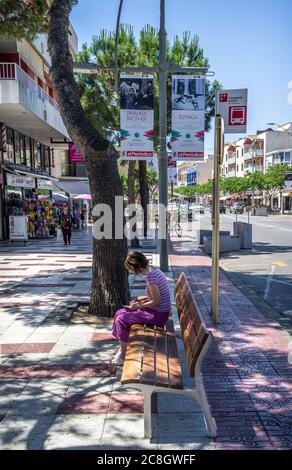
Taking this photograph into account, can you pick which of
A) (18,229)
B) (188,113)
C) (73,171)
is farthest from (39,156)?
(73,171)

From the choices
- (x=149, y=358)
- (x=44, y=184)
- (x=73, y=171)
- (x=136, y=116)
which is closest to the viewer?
(x=149, y=358)

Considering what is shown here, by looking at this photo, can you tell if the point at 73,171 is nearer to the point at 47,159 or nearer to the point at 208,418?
the point at 47,159

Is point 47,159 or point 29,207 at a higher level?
point 47,159

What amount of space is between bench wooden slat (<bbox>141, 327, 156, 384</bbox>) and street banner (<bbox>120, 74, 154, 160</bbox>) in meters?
6.85

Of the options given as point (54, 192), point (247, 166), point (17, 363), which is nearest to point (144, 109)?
point (17, 363)

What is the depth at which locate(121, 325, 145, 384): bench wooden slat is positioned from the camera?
348 cm

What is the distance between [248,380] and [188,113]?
25.2ft

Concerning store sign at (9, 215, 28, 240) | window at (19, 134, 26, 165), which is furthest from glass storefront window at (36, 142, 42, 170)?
store sign at (9, 215, 28, 240)

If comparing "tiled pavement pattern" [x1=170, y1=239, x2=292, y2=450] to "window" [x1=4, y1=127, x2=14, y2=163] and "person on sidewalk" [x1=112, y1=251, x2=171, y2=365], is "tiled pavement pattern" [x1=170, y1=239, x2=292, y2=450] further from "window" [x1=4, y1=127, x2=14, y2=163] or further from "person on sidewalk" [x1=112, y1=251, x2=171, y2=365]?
"window" [x1=4, y1=127, x2=14, y2=163]

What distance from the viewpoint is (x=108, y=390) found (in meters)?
4.46

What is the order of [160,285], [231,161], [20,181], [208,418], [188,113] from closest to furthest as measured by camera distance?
1. [208,418]
2. [160,285]
3. [188,113]
4. [20,181]
5. [231,161]

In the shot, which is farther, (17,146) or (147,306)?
(17,146)

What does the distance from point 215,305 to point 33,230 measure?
1693 centimetres

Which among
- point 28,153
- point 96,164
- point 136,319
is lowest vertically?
point 136,319
